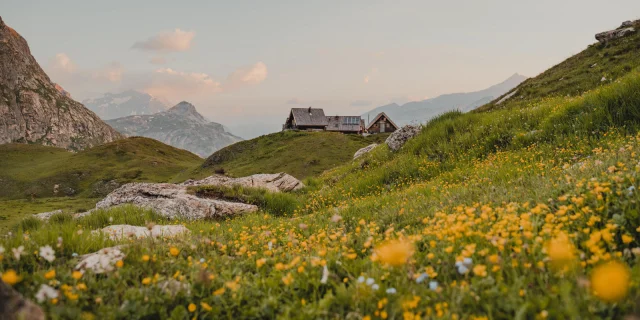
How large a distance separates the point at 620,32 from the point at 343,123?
84.8 metres

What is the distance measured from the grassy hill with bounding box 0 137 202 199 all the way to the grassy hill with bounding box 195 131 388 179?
24.4 metres

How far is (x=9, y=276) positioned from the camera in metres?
3.11

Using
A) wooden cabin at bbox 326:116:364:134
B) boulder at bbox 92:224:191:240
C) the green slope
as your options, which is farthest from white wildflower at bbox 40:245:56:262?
wooden cabin at bbox 326:116:364:134

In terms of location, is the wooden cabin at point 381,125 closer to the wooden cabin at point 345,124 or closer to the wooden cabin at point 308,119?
the wooden cabin at point 345,124

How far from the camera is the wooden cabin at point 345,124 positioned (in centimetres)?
11338

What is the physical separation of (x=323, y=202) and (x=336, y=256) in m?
8.39

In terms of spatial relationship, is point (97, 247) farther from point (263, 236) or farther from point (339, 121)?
point (339, 121)

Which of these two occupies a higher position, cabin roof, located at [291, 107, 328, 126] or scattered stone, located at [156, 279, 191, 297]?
cabin roof, located at [291, 107, 328, 126]

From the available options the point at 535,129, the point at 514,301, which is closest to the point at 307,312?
the point at 514,301

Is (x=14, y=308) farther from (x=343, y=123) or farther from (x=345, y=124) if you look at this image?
(x=343, y=123)

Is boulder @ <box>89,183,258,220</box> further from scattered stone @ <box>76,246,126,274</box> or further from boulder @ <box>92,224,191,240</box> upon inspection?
scattered stone @ <box>76,246,126,274</box>

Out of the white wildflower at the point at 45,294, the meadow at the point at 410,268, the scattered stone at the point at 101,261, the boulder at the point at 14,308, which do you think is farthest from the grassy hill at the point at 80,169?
the boulder at the point at 14,308

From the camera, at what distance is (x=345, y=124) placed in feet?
376

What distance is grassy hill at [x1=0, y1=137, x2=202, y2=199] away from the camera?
9006 centimetres
